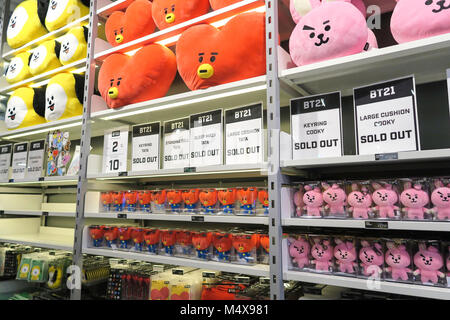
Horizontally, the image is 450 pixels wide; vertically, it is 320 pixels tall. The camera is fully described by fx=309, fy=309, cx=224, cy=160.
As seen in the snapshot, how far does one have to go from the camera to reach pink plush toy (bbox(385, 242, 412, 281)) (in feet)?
3.51

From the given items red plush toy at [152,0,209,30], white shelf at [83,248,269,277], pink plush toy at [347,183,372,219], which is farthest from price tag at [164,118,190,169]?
pink plush toy at [347,183,372,219]

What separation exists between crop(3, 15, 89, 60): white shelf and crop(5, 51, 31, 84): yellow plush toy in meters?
0.07

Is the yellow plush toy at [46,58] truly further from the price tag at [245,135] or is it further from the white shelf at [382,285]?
the white shelf at [382,285]

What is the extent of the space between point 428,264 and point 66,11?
272 cm

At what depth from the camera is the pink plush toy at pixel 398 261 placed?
1.07 metres

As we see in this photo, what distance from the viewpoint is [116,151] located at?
189 cm

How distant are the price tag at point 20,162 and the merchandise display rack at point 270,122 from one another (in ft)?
0.57

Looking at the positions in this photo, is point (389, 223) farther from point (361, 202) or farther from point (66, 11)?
point (66, 11)

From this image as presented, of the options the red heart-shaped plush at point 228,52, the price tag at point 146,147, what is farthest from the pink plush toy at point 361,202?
the price tag at point 146,147

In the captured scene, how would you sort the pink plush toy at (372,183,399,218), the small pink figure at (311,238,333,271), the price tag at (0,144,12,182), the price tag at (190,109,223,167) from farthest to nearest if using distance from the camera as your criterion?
the price tag at (0,144,12,182) < the price tag at (190,109,223,167) < the small pink figure at (311,238,333,271) < the pink plush toy at (372,183,399,218)

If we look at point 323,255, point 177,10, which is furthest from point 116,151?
point 323,255

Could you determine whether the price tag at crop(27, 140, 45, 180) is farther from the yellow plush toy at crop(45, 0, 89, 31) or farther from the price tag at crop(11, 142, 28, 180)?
the yellow plush toy at crop(45, 0, 89, 31)

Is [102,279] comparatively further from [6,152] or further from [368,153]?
[368,153]
